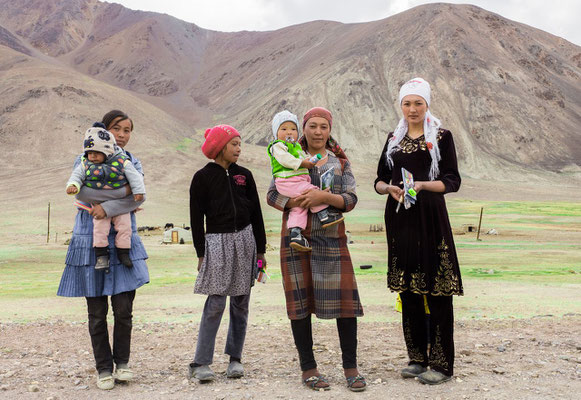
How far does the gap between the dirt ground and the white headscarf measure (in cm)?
164

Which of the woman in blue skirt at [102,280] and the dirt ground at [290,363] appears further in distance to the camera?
the woman in blue skirt at [102,280]

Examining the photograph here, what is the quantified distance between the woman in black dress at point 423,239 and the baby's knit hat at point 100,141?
2.15 metres

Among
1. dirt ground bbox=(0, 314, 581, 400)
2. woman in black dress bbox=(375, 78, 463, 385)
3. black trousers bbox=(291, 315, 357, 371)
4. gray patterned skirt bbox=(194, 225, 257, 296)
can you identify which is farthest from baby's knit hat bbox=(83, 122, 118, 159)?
woman in black dress bbox=(375, 78, 463, 385)

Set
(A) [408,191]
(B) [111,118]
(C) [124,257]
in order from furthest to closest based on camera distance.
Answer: (B) [111,118], (C) [124,257], (A) [408,191]

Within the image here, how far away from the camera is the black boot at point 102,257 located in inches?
170

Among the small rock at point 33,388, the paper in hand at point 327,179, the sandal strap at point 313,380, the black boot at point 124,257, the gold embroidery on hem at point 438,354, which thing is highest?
the paper in hand at point 327,179

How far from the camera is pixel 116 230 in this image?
4.47 metres

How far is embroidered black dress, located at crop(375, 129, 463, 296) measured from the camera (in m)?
4.36

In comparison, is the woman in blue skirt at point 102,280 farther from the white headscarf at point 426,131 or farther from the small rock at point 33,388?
the white headscarf at point 426,131

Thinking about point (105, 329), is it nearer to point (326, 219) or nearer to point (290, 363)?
point (290, 363)

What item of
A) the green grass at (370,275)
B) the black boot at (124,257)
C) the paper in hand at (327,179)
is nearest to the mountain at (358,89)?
the green grass at (370,275)

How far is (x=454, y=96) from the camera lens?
69.4 metres

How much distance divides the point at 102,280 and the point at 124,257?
0.80 ft

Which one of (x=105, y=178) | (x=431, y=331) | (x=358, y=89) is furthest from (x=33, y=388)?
(x=358, y=89)
